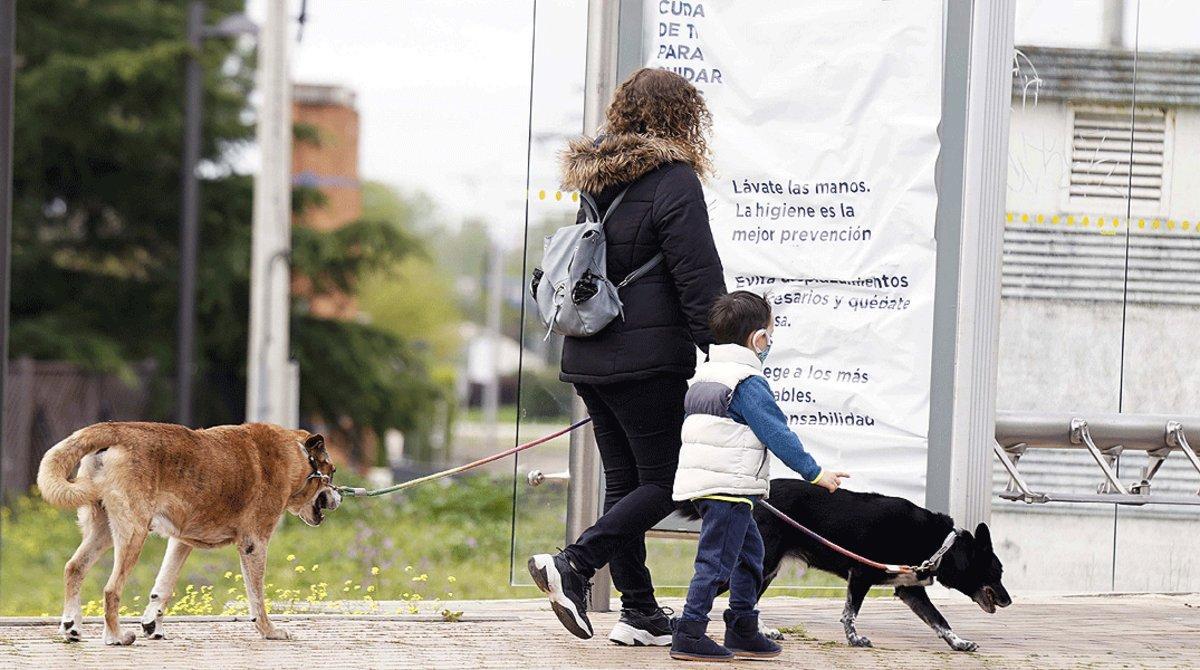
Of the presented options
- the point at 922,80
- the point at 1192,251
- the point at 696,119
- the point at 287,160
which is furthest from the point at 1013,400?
the point at 287,160

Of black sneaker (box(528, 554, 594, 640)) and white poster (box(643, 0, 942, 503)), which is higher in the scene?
white poster (box(643, 0, 942, 503))

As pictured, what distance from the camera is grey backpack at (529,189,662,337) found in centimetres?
608

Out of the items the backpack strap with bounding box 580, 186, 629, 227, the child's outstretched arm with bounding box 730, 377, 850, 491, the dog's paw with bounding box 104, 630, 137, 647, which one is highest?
the backpack strap with bounding box 580, 186, 629, 227

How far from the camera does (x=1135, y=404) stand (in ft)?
28.2

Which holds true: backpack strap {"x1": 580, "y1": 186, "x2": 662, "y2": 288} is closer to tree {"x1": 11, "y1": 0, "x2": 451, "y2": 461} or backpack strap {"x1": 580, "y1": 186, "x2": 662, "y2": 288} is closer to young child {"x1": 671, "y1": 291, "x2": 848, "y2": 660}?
young child {"x1": 671, "y1": 291, "x2": 848, "y2": 660}

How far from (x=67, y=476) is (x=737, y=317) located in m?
2.42

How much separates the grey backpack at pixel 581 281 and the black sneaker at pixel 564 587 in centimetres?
87

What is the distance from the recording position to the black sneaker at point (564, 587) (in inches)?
243

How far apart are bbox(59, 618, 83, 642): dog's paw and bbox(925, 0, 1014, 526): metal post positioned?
3.78 meters

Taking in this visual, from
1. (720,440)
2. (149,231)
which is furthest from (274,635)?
(149,231)

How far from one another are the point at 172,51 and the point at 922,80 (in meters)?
18.7

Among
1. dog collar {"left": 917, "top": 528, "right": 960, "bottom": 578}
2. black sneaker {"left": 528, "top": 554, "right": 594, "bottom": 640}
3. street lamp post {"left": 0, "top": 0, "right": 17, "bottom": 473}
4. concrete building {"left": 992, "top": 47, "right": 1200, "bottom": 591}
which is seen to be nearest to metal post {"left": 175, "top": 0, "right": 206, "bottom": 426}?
street lamp post {"left": 0, "top": 0, "right": 17, "bottom": 473}

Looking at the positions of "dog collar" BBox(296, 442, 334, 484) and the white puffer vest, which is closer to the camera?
the white puffer vest

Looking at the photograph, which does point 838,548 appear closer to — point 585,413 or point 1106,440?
point 585,413
